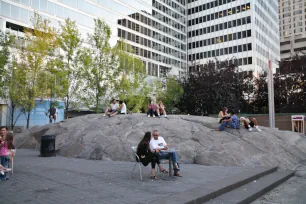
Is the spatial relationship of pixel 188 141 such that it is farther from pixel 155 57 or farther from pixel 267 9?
pixel 267 9

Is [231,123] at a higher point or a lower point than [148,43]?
lower

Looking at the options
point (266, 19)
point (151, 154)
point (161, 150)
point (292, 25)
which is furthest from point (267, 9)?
point (151, 154)

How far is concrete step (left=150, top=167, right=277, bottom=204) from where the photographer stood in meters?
5.88

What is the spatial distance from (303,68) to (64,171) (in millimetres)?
30652

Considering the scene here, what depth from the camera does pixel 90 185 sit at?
7137 millimetres

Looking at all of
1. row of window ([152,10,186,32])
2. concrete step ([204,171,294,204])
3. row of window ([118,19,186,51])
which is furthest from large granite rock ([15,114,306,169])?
row of window ([152,10,186,32])

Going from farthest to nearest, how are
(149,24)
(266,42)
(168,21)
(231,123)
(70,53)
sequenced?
(266,42)
(168,21)
(149,24)
(70,53)
(231,123)

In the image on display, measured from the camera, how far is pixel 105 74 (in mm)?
28578

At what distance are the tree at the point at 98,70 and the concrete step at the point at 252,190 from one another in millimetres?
21005

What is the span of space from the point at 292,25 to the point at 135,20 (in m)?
91.5

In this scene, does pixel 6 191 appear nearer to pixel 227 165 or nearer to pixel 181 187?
pixel 181 187

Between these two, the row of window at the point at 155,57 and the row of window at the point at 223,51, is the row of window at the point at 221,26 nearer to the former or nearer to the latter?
the row of window at the point at 223,51

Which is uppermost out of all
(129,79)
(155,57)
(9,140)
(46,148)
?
(155,57)

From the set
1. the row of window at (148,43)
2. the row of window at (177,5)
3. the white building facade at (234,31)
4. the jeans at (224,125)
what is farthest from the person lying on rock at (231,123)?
the row of window at (177,5)
